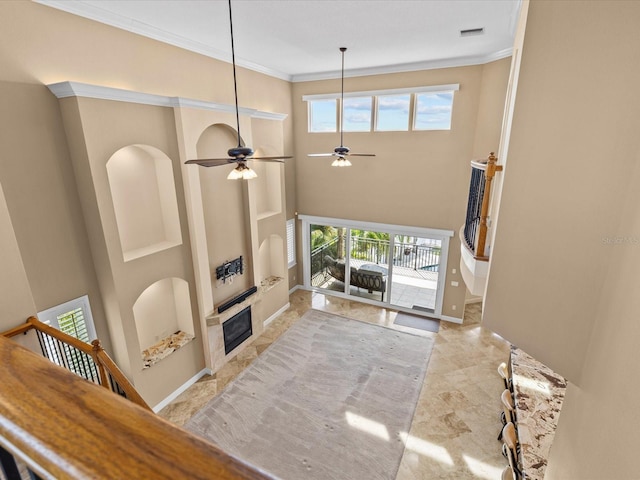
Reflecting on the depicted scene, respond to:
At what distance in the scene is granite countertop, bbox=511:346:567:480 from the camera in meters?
3.54

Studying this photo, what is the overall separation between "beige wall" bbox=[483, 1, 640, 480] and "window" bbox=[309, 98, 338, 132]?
21.9ft

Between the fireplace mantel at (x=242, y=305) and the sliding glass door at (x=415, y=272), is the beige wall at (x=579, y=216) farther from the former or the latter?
the sliding glass door at (x=415, y=272)

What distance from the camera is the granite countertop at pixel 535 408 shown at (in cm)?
354

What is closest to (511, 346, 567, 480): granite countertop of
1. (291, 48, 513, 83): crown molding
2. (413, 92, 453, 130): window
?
(413, 92, 453, 130): window

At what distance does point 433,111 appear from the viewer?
7.58 m

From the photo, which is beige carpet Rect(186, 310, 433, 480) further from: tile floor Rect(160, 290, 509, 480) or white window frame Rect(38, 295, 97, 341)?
white window frame Rect(38, 295, 97, 341)

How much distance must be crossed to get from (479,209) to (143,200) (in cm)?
515

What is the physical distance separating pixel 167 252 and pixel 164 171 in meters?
1.36

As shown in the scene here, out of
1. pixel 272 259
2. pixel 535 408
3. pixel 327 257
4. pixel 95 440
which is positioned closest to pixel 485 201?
pixel 535 408

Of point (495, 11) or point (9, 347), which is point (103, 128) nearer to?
point (9, 347)

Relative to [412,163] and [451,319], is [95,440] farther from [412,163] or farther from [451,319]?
[451,319]

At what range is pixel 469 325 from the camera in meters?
8.22

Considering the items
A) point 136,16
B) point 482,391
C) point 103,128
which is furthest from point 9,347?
point 482,391

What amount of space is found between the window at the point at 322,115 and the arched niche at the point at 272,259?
129 inches
